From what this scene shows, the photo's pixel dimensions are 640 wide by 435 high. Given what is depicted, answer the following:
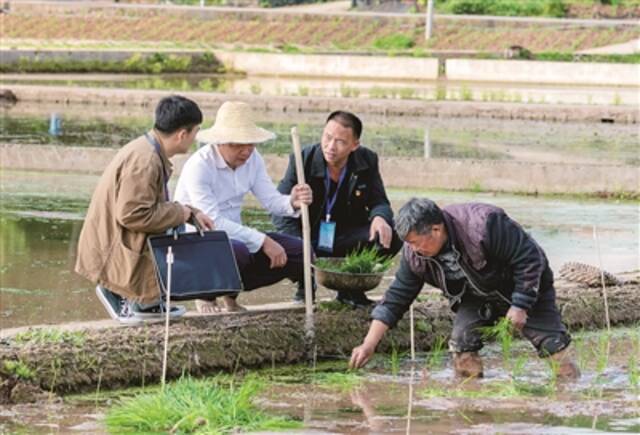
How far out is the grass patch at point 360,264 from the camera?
777 centimetres

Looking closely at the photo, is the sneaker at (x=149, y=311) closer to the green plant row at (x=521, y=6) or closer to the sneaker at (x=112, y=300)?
the sneaker at (x=112, y=300)

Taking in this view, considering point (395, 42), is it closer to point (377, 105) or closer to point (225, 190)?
point (377, 105)

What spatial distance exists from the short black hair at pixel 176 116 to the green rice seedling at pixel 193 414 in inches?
58.7

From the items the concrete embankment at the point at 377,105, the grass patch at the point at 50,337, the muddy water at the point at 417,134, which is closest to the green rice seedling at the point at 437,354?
the grass patch at the point at 50,337

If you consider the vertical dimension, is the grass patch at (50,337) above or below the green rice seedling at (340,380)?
above

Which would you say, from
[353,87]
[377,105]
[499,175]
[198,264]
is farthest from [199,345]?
[353,87]

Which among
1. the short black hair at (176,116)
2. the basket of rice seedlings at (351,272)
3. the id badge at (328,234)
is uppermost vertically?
the short black hair at (176,116)

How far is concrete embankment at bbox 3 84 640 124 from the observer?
24094 millimetres

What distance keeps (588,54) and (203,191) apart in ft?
102

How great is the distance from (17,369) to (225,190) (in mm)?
1725

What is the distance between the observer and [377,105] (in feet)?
81.8

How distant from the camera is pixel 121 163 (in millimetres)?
7148

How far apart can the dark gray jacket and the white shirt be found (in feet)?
3.46

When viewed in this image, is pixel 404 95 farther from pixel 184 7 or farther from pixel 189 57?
pixel 184 7
